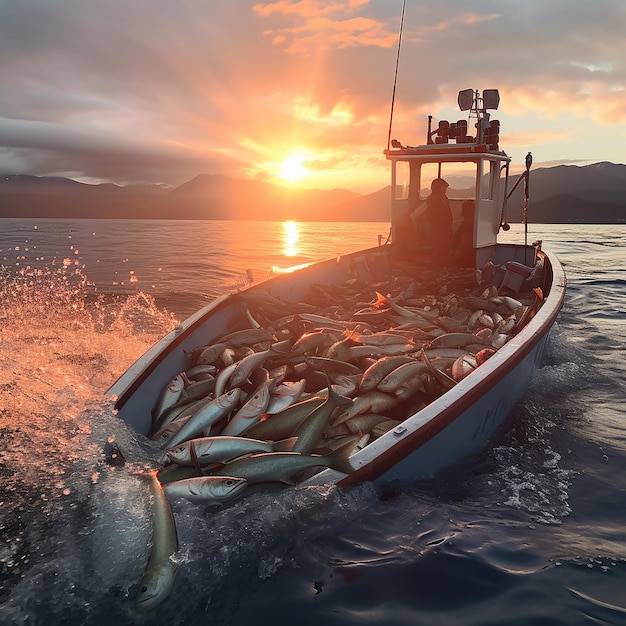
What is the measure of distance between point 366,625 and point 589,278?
24.4 meters

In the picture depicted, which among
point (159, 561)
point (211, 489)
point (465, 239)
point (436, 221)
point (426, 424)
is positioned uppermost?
point (436, 221)

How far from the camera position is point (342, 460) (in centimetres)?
363

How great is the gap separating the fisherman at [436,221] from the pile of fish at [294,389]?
3267 mm

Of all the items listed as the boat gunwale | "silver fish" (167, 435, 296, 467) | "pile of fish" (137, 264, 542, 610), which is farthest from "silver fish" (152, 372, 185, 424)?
the boat gunwale

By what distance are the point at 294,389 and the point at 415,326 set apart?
9.84 ft

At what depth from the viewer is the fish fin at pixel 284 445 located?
4.10 m

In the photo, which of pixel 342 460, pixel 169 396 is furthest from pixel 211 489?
pixel 169 396

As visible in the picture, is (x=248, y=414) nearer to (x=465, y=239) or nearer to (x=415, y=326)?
(x=415, y=326)

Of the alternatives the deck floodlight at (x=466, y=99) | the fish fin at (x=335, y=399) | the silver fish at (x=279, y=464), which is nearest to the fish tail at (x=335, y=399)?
the fish fin at (x=335, y=399)

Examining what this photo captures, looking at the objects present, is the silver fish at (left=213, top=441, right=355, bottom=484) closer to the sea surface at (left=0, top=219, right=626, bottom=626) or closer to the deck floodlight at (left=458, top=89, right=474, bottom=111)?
the sea surface at (left=0, top=219, right=626, bottom=626)

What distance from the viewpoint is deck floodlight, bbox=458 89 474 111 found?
39.1 feet

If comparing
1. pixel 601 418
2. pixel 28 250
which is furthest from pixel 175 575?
pixel 28 250

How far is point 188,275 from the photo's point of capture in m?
24.6

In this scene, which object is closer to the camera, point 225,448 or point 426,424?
point 426,424
